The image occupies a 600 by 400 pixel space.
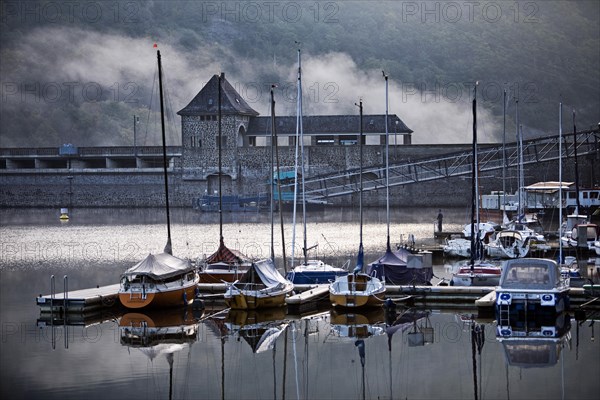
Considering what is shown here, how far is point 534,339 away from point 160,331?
23.6 feet

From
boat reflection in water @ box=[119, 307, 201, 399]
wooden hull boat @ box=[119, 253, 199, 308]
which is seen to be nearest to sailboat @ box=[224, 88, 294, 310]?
boat reflection in water @ box=[119, 307, 201, 399]

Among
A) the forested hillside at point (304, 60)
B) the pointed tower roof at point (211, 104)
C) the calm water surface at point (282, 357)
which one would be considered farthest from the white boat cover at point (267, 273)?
the forested hillside at point (304, 60)

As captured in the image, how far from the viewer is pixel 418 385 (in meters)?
19.5

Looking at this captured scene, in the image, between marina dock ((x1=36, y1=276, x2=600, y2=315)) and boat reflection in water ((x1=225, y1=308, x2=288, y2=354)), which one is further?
marina dock ((x1=36, y1=276, x2=600, y2=315))

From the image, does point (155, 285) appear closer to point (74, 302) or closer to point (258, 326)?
point (74, 302)

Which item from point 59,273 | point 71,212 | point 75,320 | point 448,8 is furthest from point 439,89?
point 75,320

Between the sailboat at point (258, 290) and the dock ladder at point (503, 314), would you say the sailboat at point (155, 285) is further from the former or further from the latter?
the dock ladder at point (503, 314)

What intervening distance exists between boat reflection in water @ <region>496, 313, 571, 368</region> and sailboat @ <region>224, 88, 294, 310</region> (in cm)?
493

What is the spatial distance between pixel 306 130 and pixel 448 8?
9731 cm

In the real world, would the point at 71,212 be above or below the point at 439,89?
below

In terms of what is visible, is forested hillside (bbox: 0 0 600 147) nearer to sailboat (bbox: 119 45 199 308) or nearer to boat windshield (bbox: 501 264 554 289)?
sailboat (bbox: 119 45 199 308)

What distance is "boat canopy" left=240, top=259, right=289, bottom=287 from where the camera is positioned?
25.9 metres

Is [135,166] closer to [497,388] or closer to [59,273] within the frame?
[59,273]

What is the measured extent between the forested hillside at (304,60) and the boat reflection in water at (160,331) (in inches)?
4168
